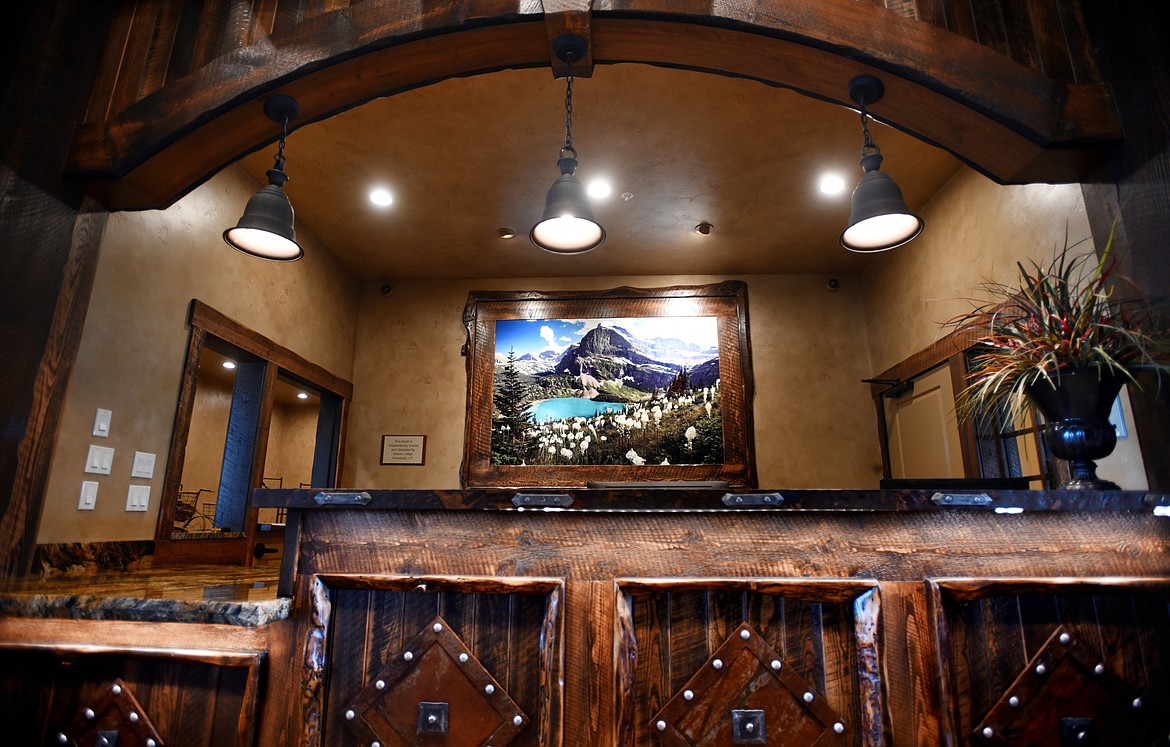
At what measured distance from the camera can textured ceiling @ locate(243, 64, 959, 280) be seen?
10.3ft

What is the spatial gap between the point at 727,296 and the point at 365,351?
3048 millimetres

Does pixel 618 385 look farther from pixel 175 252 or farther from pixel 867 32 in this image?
pixel 867 32

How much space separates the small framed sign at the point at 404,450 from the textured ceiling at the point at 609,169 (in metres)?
1.42

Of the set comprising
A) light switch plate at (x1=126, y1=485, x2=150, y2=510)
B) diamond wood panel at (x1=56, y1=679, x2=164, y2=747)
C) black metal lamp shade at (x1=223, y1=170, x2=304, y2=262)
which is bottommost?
diamond wood panel at (x1=56, y1=679, x2=164, y2=747)

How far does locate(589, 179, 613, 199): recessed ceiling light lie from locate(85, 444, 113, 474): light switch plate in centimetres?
287

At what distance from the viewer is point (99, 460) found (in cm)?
263

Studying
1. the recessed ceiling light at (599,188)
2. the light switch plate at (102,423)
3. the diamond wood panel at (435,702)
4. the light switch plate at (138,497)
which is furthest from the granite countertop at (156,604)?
the recessed ceiling light at (599,188)

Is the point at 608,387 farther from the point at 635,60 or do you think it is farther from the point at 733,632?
the point at 733,632

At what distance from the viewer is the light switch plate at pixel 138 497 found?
2.81 m

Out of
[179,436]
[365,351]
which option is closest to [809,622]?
[179,436]

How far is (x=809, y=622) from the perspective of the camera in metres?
1.34

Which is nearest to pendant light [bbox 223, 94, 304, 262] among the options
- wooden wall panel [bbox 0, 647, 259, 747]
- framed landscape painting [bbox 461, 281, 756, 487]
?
wooden wall panel [bbox 0, 647, 259, 747]

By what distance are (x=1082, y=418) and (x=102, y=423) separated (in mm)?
3499

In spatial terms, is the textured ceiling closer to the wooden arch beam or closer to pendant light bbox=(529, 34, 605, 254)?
the wooden arch beam
